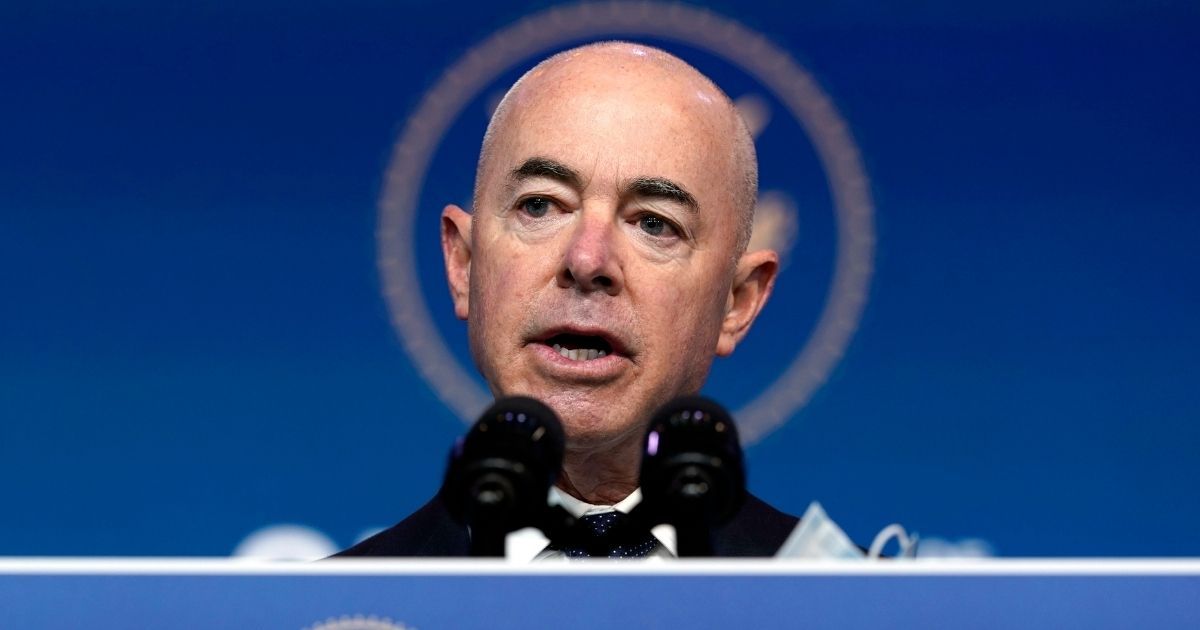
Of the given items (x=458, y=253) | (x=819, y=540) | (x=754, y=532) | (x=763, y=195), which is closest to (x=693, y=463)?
(x=819, y=540)

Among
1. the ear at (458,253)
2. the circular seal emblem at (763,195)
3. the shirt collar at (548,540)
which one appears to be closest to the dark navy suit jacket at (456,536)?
the shirt collar at (548,540)

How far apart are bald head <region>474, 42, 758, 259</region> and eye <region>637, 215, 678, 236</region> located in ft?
0.26

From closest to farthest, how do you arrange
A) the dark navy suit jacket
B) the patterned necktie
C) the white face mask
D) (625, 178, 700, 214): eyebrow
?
the white face mask
the patterned necktie
(625, 178, 700, 214): eyebrow
the dark navy suit jacket

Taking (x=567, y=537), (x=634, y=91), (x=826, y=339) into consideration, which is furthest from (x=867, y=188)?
(x=567, y=537)

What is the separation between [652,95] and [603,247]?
0.65 ft

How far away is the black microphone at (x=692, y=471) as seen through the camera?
3.20 ft

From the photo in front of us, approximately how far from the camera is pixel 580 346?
1395mm

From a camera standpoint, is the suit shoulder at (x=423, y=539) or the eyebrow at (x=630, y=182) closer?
the eyebrow at (x=630, y=182)

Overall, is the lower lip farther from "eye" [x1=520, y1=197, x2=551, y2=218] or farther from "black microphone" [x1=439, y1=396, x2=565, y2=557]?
"black microphone" [x1=439, y1=396, x2=565, y2=557]

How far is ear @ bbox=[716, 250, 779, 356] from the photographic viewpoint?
1583mm

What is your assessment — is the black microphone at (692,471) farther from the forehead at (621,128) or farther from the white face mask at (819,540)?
the forehead at (621,128)
